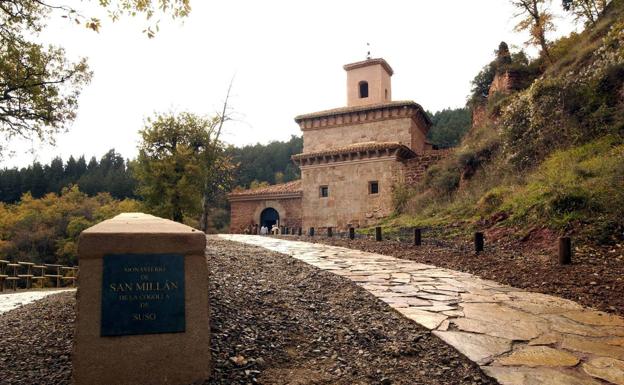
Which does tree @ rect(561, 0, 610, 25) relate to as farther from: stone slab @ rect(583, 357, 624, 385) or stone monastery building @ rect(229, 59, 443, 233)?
stone slab @ rect(583, 357, 624, 385)

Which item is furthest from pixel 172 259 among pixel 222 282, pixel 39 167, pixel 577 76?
pixel 39 167

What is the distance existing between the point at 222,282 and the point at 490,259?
5186mm

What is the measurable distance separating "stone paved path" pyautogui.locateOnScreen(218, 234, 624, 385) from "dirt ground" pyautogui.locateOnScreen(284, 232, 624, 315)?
0.39 m

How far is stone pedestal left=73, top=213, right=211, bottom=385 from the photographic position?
8.92 feet

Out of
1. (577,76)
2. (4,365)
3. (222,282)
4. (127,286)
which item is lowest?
(4,365)

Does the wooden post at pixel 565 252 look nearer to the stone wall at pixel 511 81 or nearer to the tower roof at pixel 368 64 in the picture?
the stone wall at pixel 511 81

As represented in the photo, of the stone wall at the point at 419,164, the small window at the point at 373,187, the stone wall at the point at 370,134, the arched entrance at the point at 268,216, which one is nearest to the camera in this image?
the stone wall at the point at 419,164

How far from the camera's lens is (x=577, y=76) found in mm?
12984

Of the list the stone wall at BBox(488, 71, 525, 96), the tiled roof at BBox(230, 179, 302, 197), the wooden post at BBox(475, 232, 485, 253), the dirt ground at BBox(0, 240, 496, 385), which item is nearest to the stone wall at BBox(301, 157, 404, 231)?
the tiled roof at BBox(230, 179, 302, 197)

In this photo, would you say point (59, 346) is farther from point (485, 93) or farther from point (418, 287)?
point (485, 93)

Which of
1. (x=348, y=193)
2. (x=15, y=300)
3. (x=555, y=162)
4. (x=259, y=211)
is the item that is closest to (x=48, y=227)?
(x=259, y=211)

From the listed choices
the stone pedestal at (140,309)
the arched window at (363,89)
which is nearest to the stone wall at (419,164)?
the arched window at (363,89)

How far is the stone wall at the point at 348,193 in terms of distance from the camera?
22141 millimetres

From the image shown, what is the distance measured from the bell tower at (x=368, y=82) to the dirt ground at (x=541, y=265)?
63.1ft
